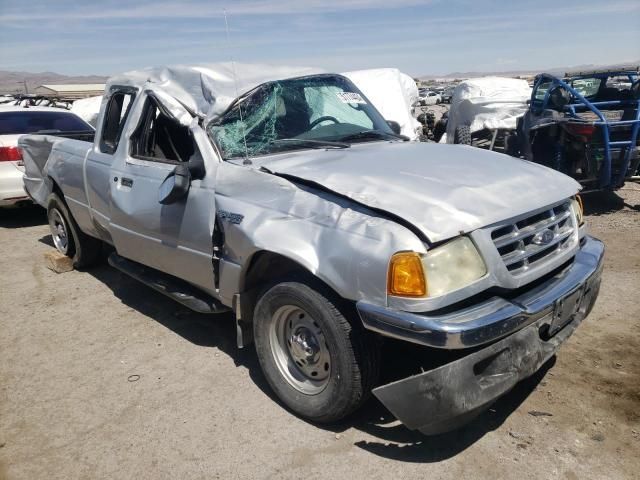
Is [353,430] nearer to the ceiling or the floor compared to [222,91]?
nearer to the floor

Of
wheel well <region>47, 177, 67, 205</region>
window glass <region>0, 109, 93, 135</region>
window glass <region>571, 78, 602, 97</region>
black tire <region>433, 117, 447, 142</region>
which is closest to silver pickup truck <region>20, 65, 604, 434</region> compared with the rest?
wheel well <region>47, 177, 67, 205</region>

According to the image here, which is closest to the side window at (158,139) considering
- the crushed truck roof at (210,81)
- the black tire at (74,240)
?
the crushed truck roof at (210,81)

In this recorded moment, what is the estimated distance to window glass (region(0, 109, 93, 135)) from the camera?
842 cm

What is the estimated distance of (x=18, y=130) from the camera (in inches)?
331

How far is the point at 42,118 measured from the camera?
8883mm

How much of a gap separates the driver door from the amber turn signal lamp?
1405 mm

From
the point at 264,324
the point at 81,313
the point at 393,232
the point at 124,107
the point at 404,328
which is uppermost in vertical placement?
the point at 124,107

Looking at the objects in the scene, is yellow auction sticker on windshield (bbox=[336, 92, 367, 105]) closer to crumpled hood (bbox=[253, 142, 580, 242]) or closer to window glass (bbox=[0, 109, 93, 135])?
crumpled hood (bbox=[253, 142, 580, 242])

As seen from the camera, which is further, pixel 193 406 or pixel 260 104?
pixel 260 104

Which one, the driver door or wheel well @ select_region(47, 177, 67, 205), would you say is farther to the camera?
wheel well @ select_region(47, 177, 67, 205)

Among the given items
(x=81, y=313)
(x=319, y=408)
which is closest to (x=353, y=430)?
(x=319, y=408)

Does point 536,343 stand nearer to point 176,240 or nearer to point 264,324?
point 264,324

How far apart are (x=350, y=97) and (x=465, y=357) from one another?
2569 mm

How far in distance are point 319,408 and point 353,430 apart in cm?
25
